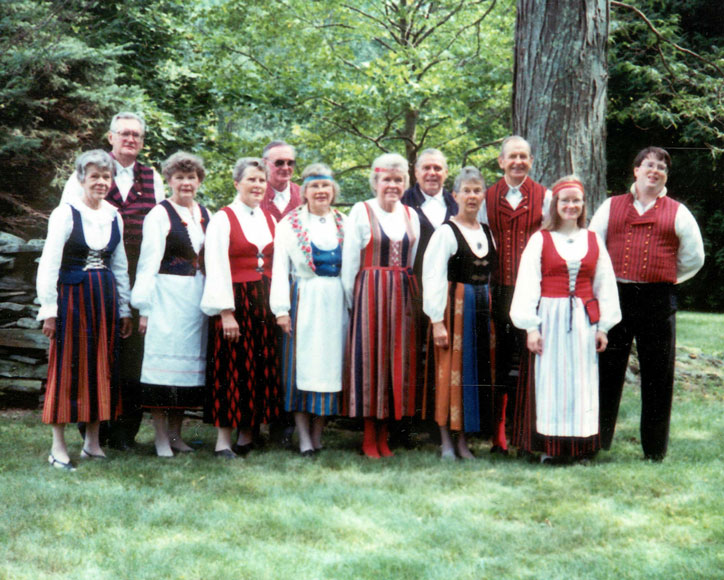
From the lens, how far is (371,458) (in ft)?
14.7

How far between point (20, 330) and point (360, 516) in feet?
12.8

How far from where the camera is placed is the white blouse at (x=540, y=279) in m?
4.23

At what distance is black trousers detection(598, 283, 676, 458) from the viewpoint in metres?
4.35

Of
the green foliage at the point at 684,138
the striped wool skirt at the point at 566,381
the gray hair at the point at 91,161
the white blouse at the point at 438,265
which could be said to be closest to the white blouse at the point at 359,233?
the white blouse at the point at 438,265

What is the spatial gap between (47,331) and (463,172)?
243 cm

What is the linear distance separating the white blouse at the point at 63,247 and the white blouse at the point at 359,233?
4.20 feet

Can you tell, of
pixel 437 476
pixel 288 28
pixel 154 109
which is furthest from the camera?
pixel 288 28

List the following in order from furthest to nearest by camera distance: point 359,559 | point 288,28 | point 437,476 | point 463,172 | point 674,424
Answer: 1. point 288,28
2. point 674,424
3. point 463,172
4. point 437,476
5. point 359,559

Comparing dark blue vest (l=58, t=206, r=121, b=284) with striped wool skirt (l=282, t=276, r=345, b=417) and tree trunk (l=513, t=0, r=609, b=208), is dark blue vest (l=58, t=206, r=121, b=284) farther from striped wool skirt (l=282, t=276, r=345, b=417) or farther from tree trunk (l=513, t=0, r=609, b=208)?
tree trunk (l=513, t=0, r=609, b=208)

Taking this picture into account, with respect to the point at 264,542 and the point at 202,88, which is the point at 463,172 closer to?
the point at 264,542

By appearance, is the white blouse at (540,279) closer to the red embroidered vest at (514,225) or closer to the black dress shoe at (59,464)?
the red embroidered vest at (514,225)

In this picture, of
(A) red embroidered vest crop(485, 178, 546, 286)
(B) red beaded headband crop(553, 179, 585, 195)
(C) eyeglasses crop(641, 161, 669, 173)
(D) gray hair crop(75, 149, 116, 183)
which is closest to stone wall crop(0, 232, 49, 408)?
(D) gray hair crop(75, 149, 116, 183)

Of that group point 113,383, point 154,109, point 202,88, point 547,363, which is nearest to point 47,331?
point 113,383

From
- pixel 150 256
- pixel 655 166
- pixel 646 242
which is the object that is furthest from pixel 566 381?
pixel 150 256
